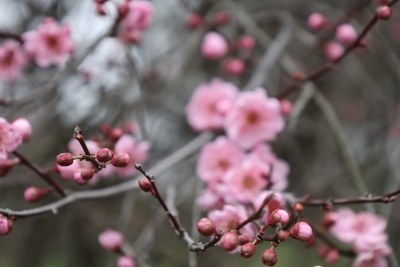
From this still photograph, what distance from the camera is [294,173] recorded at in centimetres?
314

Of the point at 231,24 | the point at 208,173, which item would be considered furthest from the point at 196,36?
the point at 208,173

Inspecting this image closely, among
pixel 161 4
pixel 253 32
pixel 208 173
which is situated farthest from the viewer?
pixel 161 4

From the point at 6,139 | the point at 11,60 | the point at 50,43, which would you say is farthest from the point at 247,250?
the point at 11,60

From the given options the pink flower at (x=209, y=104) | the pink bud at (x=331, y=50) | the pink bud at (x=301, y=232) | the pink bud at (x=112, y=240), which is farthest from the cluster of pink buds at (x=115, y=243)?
the pink bud at (x=331, y=50)

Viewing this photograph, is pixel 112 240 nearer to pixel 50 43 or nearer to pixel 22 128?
pixel 22 128

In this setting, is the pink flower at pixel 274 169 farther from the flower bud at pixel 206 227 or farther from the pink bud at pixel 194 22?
the pink bud at pixel 194 22

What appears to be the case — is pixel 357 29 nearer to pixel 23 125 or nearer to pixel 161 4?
pixel 161 4

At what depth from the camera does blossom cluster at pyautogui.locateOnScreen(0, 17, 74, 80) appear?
2125 mm

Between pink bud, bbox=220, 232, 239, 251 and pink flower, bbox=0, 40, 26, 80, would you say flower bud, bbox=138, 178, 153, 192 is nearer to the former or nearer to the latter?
pink bud, bbox=220, 232, 239, 251

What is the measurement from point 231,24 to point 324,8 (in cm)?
59

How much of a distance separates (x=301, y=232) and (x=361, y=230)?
2.08 feet

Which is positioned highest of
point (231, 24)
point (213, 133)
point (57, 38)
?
point (57, 38)

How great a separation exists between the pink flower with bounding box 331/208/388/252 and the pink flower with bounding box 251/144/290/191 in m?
0.18

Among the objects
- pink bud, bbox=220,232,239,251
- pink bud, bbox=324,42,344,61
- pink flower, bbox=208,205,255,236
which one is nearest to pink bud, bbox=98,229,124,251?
pink flower, bbox=208,205,255,236
